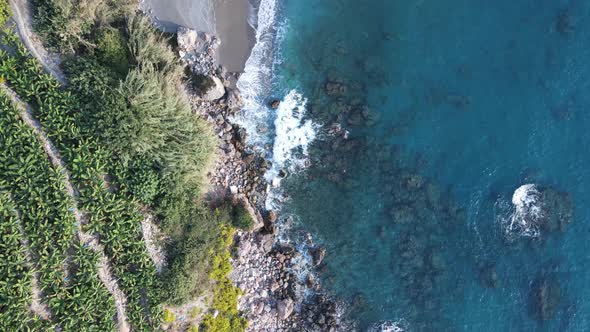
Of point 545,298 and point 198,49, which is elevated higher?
point 198,49

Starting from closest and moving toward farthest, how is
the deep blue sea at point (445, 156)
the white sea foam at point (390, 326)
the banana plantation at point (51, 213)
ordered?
the banana plantation at point (51, 213) → the deep blue sea at point (445, 156) → the white sea foam at point (390, 326)

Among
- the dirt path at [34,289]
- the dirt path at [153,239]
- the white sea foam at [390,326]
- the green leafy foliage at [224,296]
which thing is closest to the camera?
the dirt path at [34,289]

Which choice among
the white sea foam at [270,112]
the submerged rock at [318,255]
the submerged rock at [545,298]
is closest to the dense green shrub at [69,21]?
the white sea foam at [270,112]

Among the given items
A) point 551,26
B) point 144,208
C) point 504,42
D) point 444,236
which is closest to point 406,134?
point 444,236

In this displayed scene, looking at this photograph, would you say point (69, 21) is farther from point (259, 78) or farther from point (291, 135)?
point (291, 135)

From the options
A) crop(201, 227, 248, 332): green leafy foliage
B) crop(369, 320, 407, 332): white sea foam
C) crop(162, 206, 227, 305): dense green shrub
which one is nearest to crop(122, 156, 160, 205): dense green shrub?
crop(162, 206, 227, 305): dense green shrub

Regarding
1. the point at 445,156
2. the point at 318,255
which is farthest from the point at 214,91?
the point at 445,156

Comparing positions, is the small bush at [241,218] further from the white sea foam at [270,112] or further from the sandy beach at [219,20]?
the sandy beach at [219,20]
